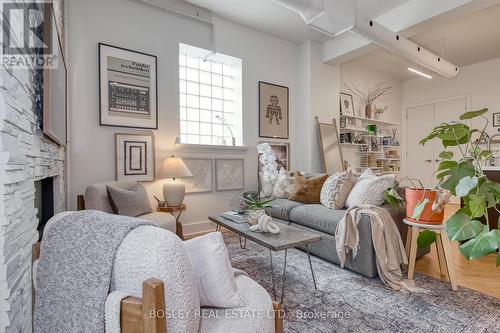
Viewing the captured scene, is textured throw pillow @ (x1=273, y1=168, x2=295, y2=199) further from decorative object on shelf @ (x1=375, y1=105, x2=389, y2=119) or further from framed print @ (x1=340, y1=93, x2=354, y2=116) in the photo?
decorative object on shelf @ (x1=375, y1=105, x2=389, y2=119)

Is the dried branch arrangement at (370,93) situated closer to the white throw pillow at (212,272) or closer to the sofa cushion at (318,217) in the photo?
the sofa cushion at (318,217)

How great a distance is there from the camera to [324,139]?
4.76 metres

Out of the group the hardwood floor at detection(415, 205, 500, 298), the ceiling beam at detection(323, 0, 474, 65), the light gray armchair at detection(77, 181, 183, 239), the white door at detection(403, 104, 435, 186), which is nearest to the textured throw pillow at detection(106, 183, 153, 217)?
the light gray armchair at detection(77, 181, 183, 239)

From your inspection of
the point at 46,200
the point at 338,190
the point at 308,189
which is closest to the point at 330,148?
the point at 308,189

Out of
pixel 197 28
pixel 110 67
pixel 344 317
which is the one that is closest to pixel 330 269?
pixel 344 317

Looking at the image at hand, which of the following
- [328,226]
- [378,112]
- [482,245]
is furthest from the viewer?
[378,112]

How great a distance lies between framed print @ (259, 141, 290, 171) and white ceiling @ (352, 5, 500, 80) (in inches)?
89.3

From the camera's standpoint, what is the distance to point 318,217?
107 inches

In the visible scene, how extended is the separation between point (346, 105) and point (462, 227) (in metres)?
4.49

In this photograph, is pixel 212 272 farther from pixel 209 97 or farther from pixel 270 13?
pixel 270 13

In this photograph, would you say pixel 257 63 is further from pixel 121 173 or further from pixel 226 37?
pixel 121 173

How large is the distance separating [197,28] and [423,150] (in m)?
5.81

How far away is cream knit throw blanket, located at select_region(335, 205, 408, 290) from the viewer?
212 cm

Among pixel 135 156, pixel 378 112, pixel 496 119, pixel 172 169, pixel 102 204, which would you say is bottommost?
pixel 102 204
